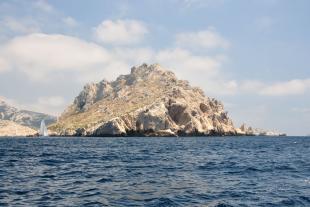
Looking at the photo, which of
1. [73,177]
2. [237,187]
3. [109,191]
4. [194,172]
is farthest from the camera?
[194,172]

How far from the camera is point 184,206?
70.8 ft

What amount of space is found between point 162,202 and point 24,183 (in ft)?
41.9

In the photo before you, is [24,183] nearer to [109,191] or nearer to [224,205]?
[109,191]

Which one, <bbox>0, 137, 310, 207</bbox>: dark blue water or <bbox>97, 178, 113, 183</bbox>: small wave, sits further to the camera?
<bbox>97, 178, 113, 183</bbox>: small wave

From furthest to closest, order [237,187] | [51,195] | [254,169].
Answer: [254,169] → [237,187] → [51,195]

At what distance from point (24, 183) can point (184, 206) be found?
14.3m

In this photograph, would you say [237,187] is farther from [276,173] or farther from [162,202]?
[276,173]

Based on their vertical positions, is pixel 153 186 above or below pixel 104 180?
below

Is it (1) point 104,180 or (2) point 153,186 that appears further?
(1) point 104,180

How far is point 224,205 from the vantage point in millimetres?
21922

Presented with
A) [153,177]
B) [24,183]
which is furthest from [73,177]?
[153,177]

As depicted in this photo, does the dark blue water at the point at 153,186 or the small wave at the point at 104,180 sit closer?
the dark blue water at the point at 153,186

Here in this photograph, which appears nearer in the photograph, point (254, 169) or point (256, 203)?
point (256, 203)

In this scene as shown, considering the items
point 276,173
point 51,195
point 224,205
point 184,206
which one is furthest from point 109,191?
point 276,173
